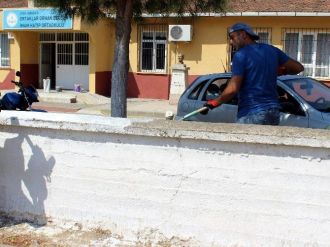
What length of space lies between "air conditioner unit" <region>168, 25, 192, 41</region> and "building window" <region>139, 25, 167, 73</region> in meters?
1.04

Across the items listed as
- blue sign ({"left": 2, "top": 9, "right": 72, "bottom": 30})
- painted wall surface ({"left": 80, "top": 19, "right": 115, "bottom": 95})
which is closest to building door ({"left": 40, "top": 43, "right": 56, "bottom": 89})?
blue sign ({"left": 2, "top": 9, "right": 72, "bottom": 30})

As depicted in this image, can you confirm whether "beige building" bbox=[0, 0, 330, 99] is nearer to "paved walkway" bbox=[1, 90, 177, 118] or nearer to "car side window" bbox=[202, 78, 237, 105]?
"paved walkway" bbox=[1, 90, 177, 118]

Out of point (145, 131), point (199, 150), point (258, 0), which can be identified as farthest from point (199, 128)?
point (258, 0)

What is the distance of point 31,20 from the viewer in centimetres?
2173

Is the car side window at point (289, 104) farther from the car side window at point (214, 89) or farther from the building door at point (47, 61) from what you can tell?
the building door at point (47, 61)

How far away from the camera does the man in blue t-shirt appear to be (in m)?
4.86

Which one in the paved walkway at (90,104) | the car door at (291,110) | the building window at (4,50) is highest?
the building window at (4,50)

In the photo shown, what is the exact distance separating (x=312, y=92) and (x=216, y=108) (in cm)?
137

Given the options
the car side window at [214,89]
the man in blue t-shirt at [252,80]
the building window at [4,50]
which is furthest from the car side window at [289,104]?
the building window at [4,50]

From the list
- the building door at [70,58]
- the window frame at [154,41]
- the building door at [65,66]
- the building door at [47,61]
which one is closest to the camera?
the window frame at [154,41]

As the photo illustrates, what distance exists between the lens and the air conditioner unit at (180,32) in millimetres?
20156

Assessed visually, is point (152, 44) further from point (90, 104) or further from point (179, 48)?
point (90, 104)

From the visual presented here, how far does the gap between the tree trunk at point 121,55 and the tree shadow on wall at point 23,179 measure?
183 inches

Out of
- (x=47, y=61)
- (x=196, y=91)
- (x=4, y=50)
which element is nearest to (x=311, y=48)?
(x=47, y=61)
